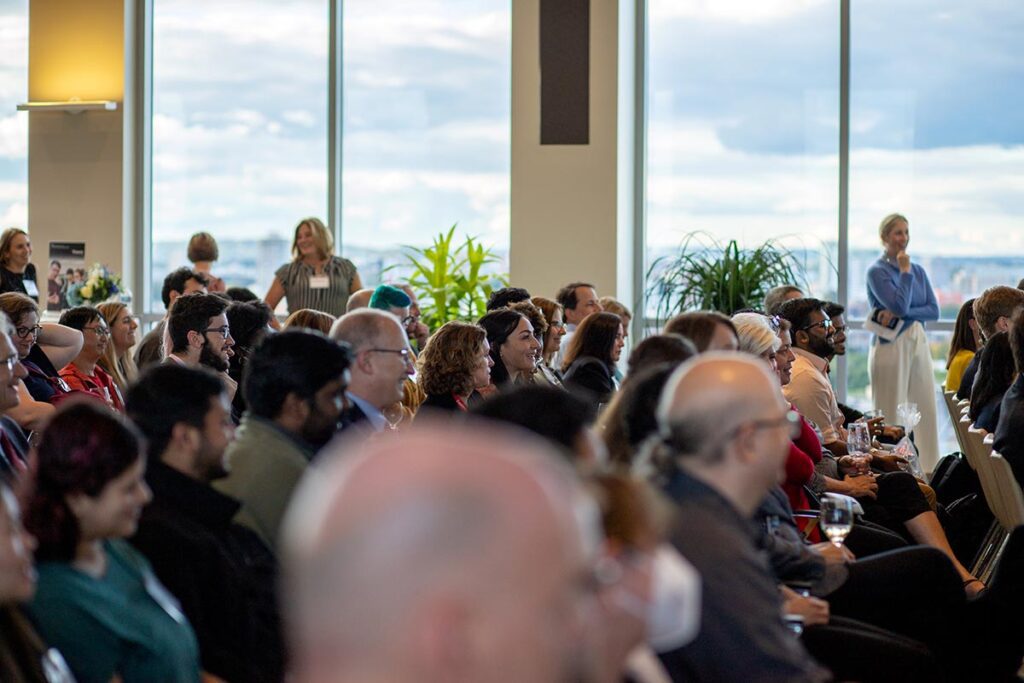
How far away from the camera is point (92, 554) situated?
2.20 metres

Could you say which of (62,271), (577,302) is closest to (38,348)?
(577,302)

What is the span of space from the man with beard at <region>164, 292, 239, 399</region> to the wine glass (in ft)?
7.71

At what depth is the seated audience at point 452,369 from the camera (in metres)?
4.46

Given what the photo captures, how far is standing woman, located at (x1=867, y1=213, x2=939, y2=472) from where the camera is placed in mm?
8852

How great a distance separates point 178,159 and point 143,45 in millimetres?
949

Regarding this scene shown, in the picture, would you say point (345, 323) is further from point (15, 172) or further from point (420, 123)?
point (15, 172)

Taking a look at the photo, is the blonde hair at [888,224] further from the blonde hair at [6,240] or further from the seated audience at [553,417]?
the seated audience at [553,417]

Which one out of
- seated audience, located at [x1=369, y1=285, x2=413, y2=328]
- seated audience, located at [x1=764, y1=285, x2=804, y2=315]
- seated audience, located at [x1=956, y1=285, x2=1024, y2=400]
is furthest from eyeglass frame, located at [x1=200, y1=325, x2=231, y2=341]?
seated audience, located at [x1=956, y1=285, x2=1024, y2=400]

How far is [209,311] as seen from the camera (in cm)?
483

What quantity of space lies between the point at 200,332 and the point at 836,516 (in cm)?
250

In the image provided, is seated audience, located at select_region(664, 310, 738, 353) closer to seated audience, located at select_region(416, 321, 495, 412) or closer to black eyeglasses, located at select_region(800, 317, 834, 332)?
seated audience, located at select_region(416, 321, 495, 412)

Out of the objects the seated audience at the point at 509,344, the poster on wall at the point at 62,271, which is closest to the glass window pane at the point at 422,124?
the poster on wall at the point at 62,271

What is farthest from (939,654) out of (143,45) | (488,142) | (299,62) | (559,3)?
(143,45)

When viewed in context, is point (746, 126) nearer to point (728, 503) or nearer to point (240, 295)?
point (240, 295)
